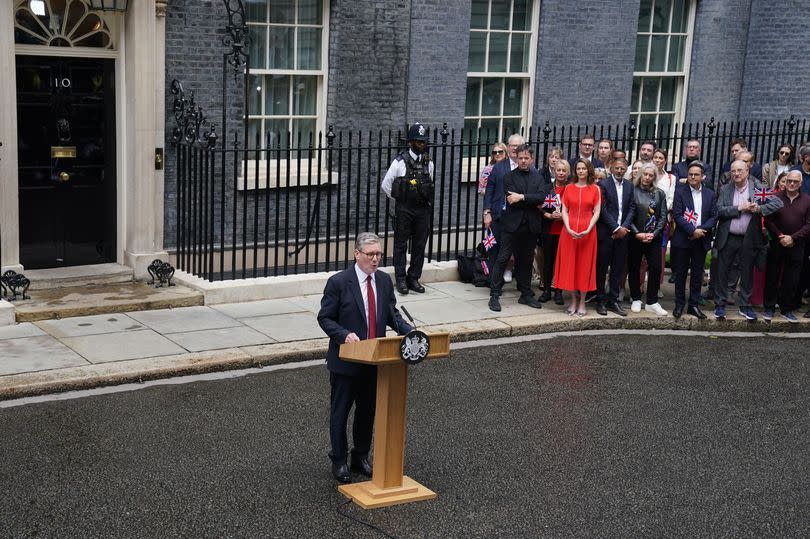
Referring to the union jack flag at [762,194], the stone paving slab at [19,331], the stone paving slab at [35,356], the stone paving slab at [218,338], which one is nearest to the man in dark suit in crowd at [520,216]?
the union jack flag at [762,194]

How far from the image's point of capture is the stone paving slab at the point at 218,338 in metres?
10.2

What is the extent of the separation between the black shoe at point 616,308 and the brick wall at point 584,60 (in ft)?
14.4

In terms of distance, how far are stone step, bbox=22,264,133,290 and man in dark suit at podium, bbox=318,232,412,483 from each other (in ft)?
18.3

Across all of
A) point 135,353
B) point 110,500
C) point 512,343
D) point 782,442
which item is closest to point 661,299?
point 512,343

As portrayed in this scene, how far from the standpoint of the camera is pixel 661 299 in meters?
13.0

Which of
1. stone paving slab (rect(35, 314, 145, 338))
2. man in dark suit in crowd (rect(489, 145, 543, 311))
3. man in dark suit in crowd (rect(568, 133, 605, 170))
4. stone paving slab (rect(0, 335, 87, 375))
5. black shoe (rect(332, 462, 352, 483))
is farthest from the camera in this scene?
man in dark suit in crowd (rect(568, 133, 605, 170))

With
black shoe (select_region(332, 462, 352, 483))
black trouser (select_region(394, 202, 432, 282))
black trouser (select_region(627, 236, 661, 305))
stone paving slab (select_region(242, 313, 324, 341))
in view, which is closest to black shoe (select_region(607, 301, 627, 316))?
black trouser (select_region(627, 236, 661, 305))

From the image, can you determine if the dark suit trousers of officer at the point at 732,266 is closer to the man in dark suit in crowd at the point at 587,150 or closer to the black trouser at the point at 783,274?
the black trouser at the point at 783,274

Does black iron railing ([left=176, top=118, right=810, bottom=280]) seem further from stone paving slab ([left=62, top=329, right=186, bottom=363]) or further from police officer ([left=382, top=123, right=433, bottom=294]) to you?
stone paving slab ([left=62, top=329, right=186, bottom=363])

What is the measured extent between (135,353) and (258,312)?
6.30ft

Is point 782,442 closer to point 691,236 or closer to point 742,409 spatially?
point 742,409

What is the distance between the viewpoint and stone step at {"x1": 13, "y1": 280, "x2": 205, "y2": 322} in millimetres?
10773

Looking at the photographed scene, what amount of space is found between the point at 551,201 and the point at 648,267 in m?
1.27

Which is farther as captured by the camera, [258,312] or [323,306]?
[258,312]
